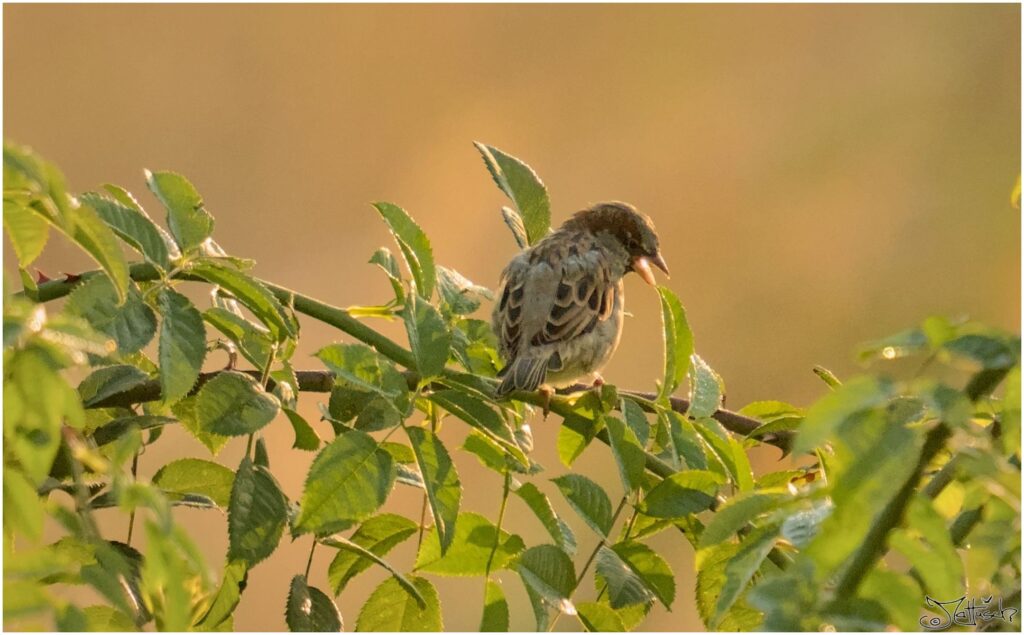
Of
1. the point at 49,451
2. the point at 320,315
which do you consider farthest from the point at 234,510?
the point at 49,451

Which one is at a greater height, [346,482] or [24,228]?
[24,228]

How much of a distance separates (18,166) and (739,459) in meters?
0.76

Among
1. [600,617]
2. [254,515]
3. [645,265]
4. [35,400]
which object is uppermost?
[35,400]

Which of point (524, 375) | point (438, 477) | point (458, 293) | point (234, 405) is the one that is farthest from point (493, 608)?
point (524, 375)

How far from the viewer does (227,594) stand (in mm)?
1051

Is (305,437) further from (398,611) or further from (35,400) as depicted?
(35,400)

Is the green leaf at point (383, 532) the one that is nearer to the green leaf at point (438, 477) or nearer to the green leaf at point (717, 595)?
the green leaf at point (438, 477)

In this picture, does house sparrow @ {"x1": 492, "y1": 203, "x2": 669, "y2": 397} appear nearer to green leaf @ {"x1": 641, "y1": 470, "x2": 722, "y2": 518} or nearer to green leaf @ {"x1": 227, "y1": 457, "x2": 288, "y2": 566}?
green leaf @ {"x1": 641, "y1": 470, "x2": 722, "y2": 518}

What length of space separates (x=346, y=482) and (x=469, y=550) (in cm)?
18

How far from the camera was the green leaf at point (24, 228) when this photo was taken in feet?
2.90

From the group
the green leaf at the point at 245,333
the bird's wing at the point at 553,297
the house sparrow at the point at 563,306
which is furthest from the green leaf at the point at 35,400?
the bird's wing at the point at 553,297

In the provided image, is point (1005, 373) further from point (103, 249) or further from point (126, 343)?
point (126, 343)

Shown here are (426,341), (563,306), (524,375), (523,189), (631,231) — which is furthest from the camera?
(631,231)

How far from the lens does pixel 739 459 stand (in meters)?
1.22
